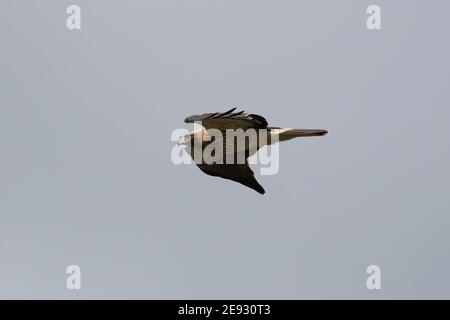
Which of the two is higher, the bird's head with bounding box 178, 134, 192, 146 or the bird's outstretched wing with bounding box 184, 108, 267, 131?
the bird's outstretched wing with bounding box 184, 108, 267, 131

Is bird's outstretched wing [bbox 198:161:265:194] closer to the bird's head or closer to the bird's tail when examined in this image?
the bird's head

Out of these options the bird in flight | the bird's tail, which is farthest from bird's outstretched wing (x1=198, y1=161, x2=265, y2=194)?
the bird's tail

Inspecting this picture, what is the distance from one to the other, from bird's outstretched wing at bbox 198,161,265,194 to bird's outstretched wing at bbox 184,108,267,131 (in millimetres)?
1943

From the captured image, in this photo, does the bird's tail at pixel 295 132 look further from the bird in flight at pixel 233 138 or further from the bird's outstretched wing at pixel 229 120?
the bird's outstretched wing at pixel 229 120

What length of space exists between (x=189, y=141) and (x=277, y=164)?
7.72 ft

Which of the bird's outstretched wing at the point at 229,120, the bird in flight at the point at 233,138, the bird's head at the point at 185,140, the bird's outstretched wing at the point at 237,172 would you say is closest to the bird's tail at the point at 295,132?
the bird in flight at the point at 233,138

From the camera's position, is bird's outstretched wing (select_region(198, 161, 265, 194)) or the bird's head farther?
bird's outstretched wing (select_region(198, 161, 265, 194))

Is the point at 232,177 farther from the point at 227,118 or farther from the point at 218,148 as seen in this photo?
the point at 227,118

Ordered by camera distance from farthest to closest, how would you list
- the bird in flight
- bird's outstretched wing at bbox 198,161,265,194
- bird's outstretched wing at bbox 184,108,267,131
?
bird's outstretched wing at bbox 198,161,265,194 → the bird in flight → bird's outstretched wing at bbox 184,108,267,131

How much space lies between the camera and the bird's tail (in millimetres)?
20266

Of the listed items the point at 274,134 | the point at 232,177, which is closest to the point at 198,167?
the point at 232,177

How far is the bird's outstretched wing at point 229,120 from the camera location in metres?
19.9

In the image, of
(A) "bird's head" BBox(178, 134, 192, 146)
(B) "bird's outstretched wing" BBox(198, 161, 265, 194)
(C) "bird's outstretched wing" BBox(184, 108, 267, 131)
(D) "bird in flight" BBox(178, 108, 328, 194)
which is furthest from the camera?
(B) "bird's outstretched wing" BBox(198, 161, 265, 194)

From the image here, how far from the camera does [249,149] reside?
2209cm
